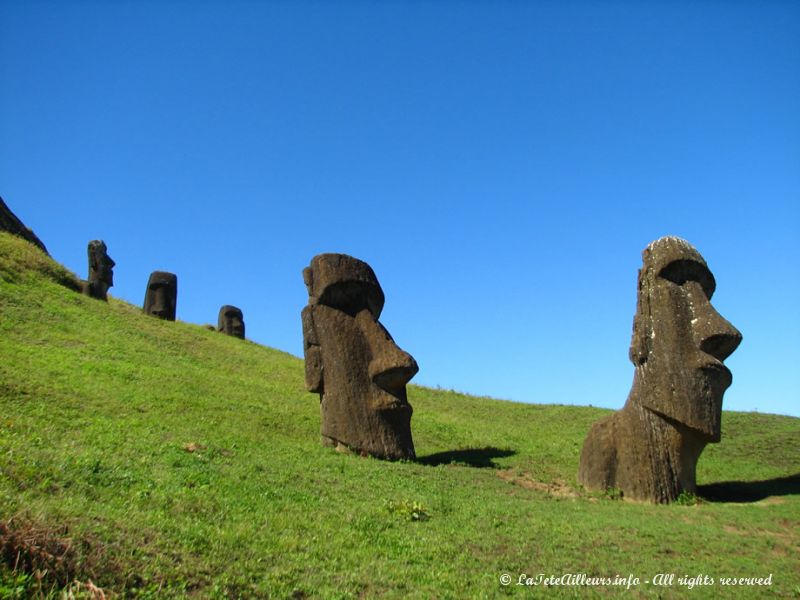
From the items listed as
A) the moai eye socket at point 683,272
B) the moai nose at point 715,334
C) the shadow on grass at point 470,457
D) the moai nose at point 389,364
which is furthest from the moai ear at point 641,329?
the moai nose at point 389,364

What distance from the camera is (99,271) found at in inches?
1359

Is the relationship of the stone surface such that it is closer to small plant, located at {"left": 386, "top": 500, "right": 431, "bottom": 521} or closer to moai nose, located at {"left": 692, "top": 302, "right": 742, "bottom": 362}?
small plant, located at {"left": 386, "top": 500, "right": 431, "bottom": 521}

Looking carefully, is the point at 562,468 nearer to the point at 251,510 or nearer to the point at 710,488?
the point at 710,488

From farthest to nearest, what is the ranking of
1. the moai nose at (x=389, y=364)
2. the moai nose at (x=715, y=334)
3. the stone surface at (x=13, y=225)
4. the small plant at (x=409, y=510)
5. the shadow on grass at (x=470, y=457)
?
the stone surface at (x=13, y=225)
the shadow on grass at (x=470, y=457)
the moai nose at (x=389, y=364)
the moai nose at (x=715, y=334)
the small plant at (x=409, y=510)

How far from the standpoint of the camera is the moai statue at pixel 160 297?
1391 inches

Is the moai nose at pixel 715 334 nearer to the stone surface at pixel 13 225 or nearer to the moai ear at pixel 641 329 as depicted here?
the moai ear at pixel 641 329

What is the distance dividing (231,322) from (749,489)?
29.7 meters

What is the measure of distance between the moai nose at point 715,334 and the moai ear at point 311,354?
758 centimetres

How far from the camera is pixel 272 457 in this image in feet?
39.8

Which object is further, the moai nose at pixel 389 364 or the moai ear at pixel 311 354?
the moai ear at pixel 311 354

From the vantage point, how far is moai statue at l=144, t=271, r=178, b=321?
3534 cm

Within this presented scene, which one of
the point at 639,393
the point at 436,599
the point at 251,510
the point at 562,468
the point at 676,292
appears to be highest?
the point at 676,292

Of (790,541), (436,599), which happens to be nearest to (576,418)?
(790,541)

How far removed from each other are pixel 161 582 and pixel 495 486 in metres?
8.21
